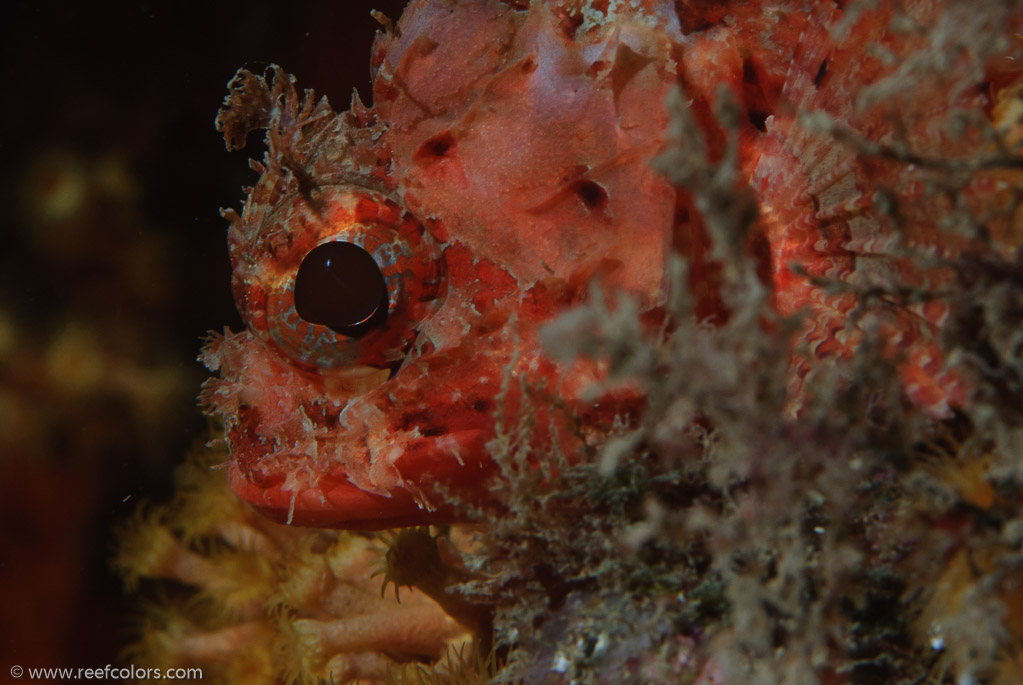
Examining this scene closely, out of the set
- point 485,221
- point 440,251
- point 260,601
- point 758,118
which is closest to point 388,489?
point 440,251

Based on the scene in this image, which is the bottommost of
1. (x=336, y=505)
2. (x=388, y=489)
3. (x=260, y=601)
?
(x=260, y=601)

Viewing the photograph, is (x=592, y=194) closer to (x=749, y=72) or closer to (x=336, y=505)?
(x=749, y=72)

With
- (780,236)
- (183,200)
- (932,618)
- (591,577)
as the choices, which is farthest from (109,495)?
(932,618)

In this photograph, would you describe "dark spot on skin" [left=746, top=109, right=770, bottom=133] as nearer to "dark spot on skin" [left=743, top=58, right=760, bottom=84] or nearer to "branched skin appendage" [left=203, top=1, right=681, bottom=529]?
"dark spot on skin" [left=743, top=58, right=760, bottom=84]

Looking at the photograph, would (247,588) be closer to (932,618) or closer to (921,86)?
(932,618)

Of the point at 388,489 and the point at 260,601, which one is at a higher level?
the point at 388,489
